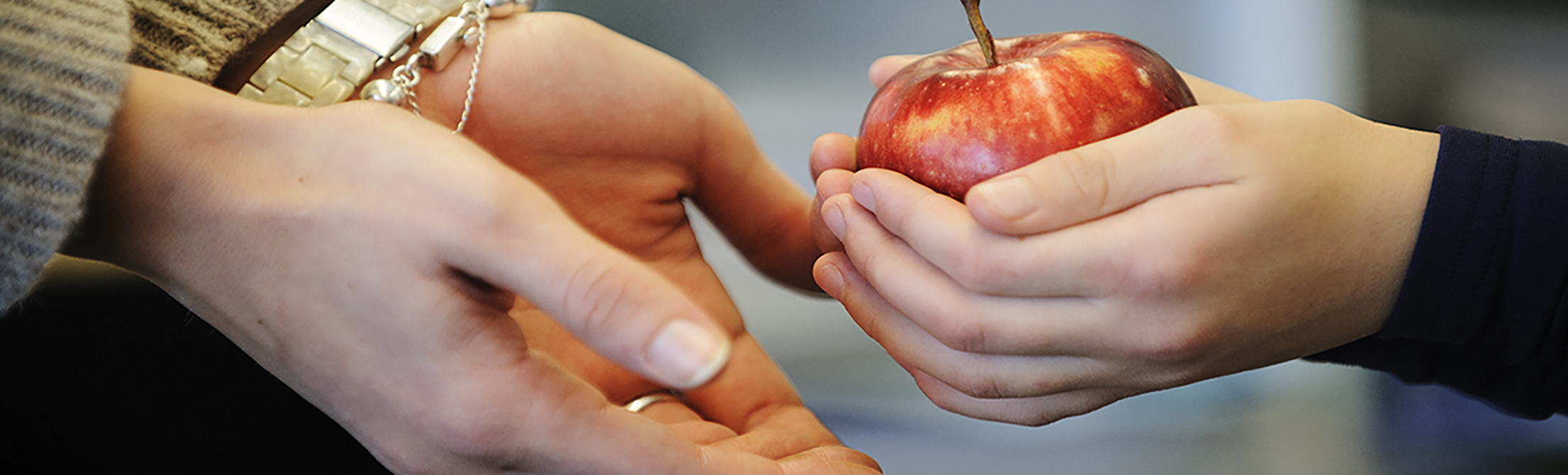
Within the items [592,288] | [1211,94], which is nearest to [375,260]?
[592,288]

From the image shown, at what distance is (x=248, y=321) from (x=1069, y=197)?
35 cm

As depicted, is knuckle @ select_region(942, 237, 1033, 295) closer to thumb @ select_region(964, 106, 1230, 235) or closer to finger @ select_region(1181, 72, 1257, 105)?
thumb @ select_region(964, 106, 1230, 235)

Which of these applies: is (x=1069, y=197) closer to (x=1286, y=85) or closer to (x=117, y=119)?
(x=117, y=119)

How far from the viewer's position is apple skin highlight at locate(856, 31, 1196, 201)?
42 centimetres

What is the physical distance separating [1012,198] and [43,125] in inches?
14.4

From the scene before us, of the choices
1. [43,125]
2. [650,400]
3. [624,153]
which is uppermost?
[43,125]

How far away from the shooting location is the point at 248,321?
0.38 metres

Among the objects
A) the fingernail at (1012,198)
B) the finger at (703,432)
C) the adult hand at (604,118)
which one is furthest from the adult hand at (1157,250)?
the adult hand at (604,118)

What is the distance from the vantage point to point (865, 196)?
1.45ft

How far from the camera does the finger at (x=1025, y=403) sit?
0.49 meters

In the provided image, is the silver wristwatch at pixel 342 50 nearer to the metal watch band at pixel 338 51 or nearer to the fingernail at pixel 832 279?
the metal watch band at pixel 338 51

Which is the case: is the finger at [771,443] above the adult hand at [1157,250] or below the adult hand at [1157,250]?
below

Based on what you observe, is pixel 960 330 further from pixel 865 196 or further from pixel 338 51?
pixel 338 51

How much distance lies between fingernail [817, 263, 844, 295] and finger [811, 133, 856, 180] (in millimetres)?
71
